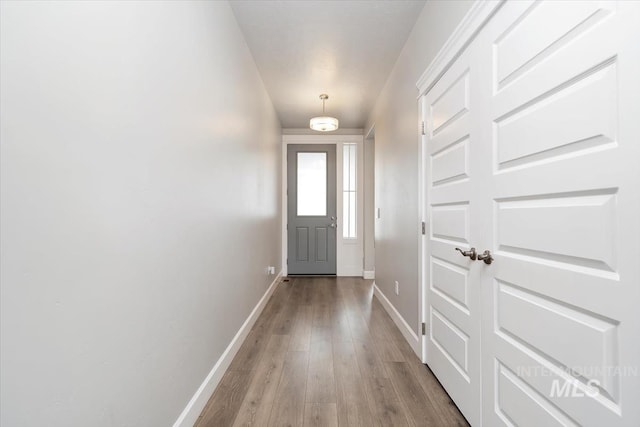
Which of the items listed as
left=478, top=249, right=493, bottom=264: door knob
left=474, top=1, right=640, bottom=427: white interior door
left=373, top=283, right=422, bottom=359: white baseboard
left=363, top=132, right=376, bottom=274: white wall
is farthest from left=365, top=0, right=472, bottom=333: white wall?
left=363, top=132, right=376, bottom=274: white wall

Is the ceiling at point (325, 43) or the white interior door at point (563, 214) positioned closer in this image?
the white interior door at point (563, 214)

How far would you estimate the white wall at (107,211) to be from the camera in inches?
25.9

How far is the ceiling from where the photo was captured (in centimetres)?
222

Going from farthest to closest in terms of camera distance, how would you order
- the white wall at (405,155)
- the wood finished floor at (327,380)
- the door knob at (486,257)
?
1. the white wall at (405,155)
2. the wood finished floor at (327,380)
3. the door knob at (486,257)

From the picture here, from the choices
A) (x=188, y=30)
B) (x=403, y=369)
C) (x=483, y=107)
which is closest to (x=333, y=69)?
(x=188, y=30)

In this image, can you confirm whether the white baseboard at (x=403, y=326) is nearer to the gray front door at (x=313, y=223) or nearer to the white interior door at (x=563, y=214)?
the white interior door at (x=563, y=214)

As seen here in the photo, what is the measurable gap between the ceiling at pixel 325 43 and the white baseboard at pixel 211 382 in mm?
2461

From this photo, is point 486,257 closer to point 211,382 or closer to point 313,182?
point 211,382

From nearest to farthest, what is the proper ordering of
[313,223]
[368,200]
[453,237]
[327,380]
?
[453,237], [327,380], [368,200], [313,223]

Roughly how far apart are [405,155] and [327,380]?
186 centimetres

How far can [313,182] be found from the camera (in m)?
5.22

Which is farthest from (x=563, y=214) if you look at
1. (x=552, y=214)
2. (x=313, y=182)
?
(x=313, y=182)

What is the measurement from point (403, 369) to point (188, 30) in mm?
2394

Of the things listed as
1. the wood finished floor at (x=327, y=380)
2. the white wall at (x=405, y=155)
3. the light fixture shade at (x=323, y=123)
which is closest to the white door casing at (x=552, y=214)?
the wood finished floor at (x=327, y=380)
